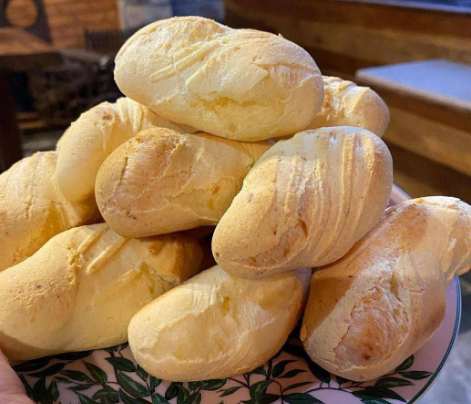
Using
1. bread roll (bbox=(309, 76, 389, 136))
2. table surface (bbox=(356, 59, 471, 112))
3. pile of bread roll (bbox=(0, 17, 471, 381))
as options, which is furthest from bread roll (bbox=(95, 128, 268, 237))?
table surface (bbox=(356, 59, 471, 112))

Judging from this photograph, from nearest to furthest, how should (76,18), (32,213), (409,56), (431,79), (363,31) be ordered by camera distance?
(32,213)
(431,79)
(409,56)
(363,31)
(76,18)

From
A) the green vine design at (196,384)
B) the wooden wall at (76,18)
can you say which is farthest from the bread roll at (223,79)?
the wooden wall at (76,18)

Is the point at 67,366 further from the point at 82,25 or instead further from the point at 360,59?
the point at 82,25

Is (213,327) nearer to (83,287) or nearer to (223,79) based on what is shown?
(83,287)

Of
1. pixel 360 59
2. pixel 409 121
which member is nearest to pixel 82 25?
pixel 360 59

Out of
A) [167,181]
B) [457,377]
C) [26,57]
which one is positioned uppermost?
[167,181]

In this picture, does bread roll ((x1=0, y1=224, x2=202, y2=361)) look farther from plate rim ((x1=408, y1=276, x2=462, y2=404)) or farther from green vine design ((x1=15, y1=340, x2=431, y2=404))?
plate rim ((x1=408, y1=276, x2=462, y2=404))

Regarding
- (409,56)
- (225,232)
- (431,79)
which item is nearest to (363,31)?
(409,56)
